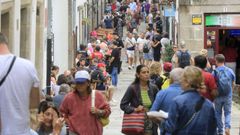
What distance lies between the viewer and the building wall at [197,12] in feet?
94.6

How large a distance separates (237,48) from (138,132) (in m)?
17.3

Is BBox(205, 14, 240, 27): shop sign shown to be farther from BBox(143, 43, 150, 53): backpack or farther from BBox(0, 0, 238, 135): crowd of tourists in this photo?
BBox(0, 0, 238, 135): crowd of tourists

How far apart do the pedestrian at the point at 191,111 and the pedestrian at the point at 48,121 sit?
157cm

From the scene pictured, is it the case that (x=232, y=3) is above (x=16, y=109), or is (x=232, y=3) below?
above

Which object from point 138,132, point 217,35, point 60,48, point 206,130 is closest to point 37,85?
point 206,130

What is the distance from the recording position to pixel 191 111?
945 centimetres

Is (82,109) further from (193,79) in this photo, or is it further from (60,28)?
(60,28)

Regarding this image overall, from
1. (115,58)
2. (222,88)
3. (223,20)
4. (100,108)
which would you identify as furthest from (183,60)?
(115,58)

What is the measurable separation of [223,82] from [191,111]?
677 centimetres

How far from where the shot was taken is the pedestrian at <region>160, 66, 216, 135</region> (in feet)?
31.0

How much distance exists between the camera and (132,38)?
130 ft

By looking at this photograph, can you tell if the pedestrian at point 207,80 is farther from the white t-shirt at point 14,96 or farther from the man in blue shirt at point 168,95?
the white t-shirt at point 14,96

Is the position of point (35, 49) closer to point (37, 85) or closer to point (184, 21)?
point (184, 21)

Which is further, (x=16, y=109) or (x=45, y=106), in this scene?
(x=45, y=106)
